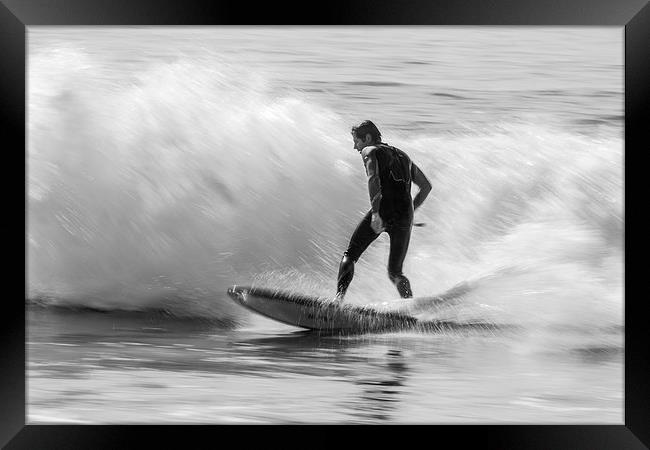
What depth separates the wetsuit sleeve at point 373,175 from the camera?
17.0 ft

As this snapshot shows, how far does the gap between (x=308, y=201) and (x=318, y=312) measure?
56cm

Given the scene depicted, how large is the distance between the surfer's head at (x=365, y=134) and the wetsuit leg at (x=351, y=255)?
0.43 meters

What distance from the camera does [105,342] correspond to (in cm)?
514

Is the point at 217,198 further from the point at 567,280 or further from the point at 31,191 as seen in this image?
the point at 567,280

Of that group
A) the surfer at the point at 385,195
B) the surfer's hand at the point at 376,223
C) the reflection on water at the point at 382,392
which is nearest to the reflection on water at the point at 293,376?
the reflection on water at the point at 382,392

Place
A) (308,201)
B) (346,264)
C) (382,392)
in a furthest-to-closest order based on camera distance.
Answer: (308,201) → (346,264) → (382,392)

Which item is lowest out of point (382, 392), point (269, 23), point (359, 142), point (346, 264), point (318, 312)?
point (382, 392)

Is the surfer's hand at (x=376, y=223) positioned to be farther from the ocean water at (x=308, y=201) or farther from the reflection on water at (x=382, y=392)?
the reflection on water at (x=382, y=392)

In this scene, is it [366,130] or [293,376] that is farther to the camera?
[366,130]

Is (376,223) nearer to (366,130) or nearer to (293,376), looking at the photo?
(366,130)

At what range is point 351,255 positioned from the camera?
513cm

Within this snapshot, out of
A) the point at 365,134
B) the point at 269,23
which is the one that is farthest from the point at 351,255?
the point at 269,23

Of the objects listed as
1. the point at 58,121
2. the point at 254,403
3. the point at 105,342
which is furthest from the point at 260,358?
the point at 58,121

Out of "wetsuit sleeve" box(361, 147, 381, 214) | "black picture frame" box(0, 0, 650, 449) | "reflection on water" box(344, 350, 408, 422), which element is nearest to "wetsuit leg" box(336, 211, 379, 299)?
"wetsuit sleeve" box(361, 147, 381, 214)
